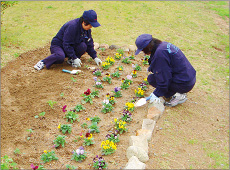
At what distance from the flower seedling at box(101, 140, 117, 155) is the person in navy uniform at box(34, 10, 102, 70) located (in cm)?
249

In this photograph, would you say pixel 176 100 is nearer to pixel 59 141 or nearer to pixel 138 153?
pixel 138 153

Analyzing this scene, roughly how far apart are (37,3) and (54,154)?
27.9ft

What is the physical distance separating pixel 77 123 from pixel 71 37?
6.78 ft

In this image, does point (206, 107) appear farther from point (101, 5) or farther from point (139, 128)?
point (101, 5)

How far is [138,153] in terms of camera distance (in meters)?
3.16

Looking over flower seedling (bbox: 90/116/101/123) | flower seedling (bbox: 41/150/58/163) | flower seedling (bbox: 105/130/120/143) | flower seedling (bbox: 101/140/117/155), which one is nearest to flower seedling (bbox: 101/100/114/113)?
flower seedling (bbox: 90/116/101/123)

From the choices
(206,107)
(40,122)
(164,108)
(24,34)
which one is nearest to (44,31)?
(24,34)

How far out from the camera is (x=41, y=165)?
2.99 metres

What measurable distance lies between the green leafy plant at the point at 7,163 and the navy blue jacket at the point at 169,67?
2484 millimetres

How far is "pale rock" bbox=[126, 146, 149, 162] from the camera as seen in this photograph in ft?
10.3

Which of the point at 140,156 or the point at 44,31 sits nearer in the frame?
the point at 140,156

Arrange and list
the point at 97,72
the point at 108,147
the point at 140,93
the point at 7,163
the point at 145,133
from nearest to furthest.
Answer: the point at 7,163, the point at 108,147, the point at 145,133, the point at 140,93, the point at 97,72

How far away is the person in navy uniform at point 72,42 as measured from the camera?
4.82 metres

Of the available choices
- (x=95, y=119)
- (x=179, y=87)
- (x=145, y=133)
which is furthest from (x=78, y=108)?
(x=179, y=87)
